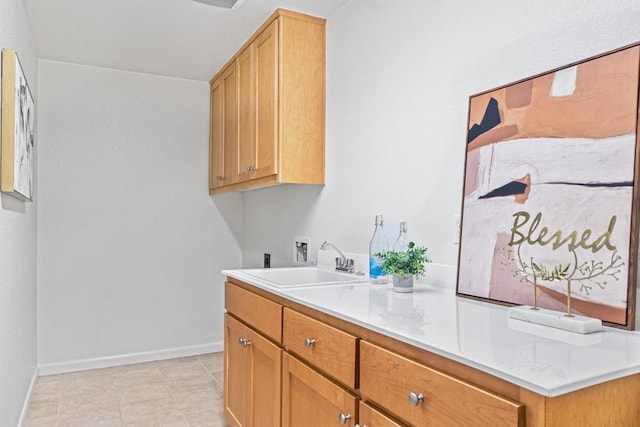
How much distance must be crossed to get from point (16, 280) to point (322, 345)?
1.74 meters

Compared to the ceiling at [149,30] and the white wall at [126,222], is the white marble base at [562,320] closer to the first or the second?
the ceiling at [149,30]

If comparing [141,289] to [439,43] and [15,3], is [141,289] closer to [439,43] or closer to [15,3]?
[15,3]

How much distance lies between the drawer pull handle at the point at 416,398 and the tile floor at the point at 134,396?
1.89 meters

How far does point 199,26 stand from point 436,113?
5.60 ft

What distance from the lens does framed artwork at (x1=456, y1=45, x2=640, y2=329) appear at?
119cm

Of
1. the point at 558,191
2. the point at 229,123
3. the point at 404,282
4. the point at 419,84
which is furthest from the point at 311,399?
the point at 229,123

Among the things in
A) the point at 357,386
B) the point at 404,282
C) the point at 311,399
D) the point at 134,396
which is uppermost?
the point at 404,282

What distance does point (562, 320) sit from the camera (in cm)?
114

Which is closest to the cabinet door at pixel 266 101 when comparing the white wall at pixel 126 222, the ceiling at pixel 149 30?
the ceiling at pixel 149 30

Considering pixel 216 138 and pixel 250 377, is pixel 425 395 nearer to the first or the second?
pixel 250 377

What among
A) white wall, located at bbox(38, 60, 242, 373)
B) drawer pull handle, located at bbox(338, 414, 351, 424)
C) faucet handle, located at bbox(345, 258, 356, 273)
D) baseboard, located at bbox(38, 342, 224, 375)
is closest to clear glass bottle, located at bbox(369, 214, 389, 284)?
faucet handle, located at bbox(345, 258, 356, 273)

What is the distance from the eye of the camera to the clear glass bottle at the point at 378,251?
2.01 m

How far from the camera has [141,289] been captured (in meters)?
3.83

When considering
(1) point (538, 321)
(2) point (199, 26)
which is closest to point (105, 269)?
Answer: (2) point (199, 26)
